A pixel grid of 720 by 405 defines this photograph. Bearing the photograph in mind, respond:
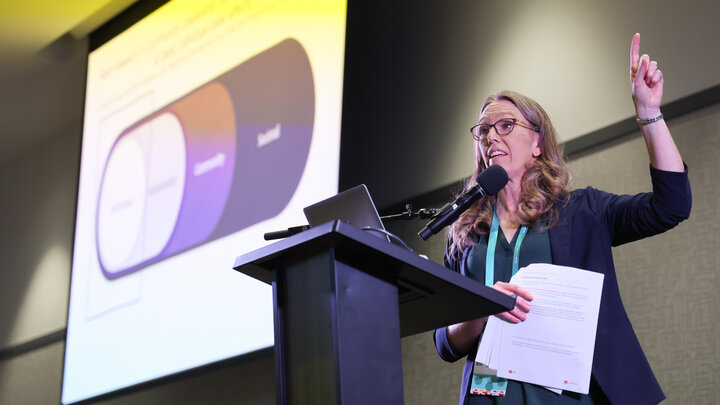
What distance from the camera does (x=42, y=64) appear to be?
17.1 ft

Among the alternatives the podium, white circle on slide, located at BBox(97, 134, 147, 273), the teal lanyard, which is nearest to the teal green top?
the teal lanyard

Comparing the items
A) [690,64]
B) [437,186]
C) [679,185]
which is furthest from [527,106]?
[437,186]

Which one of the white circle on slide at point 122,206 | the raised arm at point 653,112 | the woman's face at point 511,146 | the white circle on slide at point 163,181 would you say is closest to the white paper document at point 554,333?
the raised arm at point 653,112

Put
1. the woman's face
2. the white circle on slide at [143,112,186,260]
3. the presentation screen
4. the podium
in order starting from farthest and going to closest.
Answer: the white circle on slide at [143,112,186,260] → the presentation screen → the woman's face → the podium

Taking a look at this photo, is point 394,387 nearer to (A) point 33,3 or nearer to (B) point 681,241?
(B) point 681,241

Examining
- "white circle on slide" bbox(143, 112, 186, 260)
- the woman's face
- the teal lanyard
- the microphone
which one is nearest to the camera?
the microphone

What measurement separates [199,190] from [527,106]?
2.13 meters

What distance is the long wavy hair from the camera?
64.7 inches

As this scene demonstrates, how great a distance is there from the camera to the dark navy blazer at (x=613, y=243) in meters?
1.41

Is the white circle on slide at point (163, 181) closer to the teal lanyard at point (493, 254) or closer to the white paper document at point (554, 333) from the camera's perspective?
the teal lanyard at point (493, 254)

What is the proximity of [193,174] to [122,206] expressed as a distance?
1.97ft

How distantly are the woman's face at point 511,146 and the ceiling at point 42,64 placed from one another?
3.42 m

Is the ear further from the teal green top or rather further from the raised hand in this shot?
the raised hand

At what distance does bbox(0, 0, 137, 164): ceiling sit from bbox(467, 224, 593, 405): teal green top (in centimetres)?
362
